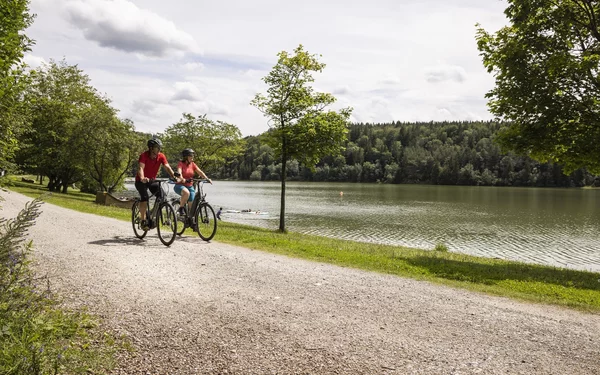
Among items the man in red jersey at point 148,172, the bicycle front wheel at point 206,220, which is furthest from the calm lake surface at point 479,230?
the man in red jersey at point 148,172

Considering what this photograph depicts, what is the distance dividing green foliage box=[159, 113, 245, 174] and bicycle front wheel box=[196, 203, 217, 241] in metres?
22.9

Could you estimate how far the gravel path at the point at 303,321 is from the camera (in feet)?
14.1

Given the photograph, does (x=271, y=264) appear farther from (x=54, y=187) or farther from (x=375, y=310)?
(x=54, y=187)

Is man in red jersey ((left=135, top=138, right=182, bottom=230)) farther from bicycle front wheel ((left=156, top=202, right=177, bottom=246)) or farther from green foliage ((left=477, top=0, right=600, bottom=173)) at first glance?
green foliage ((left=477, top=0, right=600, bottom=173))

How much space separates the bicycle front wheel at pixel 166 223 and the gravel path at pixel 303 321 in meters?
1.49

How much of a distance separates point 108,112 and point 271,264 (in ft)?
105

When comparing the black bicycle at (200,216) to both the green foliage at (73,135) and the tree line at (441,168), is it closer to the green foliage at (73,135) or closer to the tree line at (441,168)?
the green foliage at (73,135)

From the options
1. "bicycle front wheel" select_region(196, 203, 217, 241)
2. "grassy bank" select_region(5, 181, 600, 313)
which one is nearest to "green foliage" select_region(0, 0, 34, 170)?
"grassy bank" select_region(5, 181, 600, 313)

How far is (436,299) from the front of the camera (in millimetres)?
6852

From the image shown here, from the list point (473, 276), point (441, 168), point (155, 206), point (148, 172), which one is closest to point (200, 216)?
point (155, 206)

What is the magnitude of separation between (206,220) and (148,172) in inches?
81.3

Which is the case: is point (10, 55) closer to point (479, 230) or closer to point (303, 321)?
point (303, 321)

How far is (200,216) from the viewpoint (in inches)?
445

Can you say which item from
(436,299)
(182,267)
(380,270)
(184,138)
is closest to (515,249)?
(380,270)
